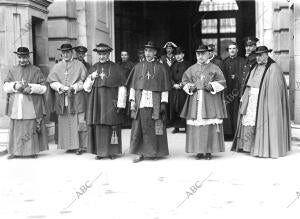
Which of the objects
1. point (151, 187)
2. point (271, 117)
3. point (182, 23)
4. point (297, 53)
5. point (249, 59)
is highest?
point (182, 23)

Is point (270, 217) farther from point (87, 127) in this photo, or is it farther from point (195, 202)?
point (87, 127)

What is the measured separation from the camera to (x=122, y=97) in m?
8.14

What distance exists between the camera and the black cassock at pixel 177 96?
1116 centimetres

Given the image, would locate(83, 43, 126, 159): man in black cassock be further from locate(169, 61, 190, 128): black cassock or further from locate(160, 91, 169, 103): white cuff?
locate(169, 61, 190, 128): black cassock

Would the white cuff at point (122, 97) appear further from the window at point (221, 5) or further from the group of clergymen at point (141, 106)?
the window at point (221, 5)

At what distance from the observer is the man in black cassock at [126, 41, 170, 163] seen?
7902 millimetres

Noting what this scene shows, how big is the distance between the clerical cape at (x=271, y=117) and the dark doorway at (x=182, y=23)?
7.32 metres

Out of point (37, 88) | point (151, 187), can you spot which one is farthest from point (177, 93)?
point (151, 187)

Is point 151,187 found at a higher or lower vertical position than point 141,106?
lower

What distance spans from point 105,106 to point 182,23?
11.4 m

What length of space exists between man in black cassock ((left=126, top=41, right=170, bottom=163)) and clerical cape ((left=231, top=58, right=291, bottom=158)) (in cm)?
157

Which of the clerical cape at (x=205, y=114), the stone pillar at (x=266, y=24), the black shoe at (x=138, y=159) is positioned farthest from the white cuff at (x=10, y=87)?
the stone pillar at (x=266, y=24)

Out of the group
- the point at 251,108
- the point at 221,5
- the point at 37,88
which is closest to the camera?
the point at 251,108

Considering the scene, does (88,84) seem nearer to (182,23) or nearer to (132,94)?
(132,94)
